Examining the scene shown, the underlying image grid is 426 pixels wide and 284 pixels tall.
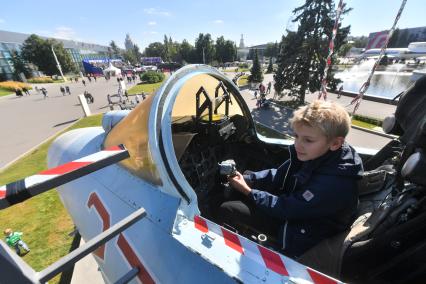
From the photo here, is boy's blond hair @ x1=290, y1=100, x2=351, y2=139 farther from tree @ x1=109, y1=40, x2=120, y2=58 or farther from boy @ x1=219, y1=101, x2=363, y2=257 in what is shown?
tree @ x1=109, y1=40, x2=120, y2=58

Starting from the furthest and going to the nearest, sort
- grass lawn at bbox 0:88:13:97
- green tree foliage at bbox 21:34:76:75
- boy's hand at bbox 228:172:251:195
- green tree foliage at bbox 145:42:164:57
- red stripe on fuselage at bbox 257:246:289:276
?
green tree foliage at bbox 145:42:164:57 → green tree foliage at bbox 21:34:76:75 → grass lawn at bbox 0:88:13:97 → boy's hand at bbox 228:172:251:195 → red stripe on fuselage at bbox 257:246:289:276

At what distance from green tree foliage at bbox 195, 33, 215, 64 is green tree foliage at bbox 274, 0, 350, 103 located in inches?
1828

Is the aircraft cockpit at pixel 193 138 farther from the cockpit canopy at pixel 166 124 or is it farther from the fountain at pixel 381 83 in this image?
the fountain at pixel 381 83

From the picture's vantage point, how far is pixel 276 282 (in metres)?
0.99

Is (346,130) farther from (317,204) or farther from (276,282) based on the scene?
(276,282)

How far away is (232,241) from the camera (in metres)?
1.19

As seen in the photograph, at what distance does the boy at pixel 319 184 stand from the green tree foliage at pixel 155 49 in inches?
3689

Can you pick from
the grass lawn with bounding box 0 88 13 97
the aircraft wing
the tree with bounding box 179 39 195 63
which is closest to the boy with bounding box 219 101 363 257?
the aircraft wing

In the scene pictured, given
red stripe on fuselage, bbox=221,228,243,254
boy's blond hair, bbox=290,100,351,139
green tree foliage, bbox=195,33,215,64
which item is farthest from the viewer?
green tree foliage, bbox=195,33,215,64

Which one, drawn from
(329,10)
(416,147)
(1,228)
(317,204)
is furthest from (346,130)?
(329,10)

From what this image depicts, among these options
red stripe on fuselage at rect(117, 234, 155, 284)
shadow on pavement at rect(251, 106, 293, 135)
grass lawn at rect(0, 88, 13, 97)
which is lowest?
shadow on pavement at rect(251, 106, 293, 135)

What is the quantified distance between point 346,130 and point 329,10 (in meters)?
13.9

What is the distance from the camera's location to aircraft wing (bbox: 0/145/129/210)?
789mm

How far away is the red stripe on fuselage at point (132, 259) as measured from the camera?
4.77ft
